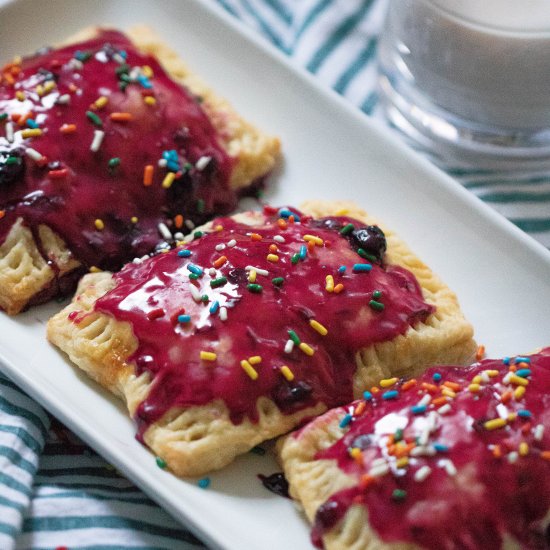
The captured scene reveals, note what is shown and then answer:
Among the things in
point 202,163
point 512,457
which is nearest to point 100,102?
point 202,163

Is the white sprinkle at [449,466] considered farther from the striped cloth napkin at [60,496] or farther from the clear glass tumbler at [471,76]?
the clear glass tumbler at [471,76]

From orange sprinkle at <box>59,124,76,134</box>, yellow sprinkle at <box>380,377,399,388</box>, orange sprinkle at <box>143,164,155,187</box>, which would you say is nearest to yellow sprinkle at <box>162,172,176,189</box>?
orange sprinkle at <box>143,164,155,187</box>

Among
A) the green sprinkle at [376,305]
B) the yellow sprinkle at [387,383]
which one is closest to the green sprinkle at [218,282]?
the green sprinkle at [376,305]

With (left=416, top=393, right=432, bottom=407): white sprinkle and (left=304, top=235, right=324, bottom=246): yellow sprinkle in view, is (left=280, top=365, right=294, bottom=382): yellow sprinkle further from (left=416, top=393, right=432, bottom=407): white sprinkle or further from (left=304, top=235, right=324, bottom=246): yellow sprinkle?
(left=304, top=235, right=324, bottom=246): yellow sprinkle

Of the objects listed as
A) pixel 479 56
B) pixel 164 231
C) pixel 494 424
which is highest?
pixel 479 56

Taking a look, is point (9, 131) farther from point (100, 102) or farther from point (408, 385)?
point (408, 385)

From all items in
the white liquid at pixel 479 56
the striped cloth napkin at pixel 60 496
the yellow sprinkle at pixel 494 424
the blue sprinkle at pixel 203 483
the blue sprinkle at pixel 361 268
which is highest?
the white liquid at pixel 479 56
